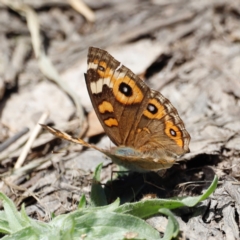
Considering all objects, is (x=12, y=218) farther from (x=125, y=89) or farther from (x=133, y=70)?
(x=133, y=70)

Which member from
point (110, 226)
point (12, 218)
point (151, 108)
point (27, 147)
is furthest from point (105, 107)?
point (27, 147)

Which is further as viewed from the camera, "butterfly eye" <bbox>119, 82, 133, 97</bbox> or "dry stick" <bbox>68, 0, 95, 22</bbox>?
"dry stick" <bbox>68, 0, 95, 22</bbox>

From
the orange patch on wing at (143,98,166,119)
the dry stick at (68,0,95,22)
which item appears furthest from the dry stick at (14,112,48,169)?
the dry stick at (68,0,95,22)

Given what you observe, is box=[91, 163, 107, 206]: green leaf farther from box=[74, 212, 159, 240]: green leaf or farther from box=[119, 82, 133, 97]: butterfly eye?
box=[119, 82, 133, 97]: butterfly eye

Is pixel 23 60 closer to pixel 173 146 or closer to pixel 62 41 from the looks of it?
pixel 62 41

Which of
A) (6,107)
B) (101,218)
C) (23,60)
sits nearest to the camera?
(101,218)

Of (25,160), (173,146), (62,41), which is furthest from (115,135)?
(62,41)
